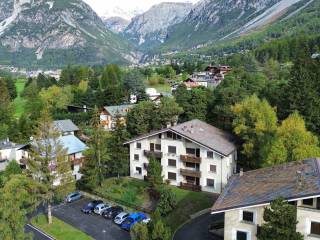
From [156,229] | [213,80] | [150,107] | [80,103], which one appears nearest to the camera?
[156,229]

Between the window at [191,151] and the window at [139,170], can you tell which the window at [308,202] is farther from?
the window at [139,170]

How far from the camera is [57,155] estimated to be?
167ft

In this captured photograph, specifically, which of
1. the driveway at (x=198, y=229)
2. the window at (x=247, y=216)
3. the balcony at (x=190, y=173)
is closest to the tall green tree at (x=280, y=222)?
the window at (x=247, y=216)

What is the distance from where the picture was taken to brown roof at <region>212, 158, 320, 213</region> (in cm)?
3059

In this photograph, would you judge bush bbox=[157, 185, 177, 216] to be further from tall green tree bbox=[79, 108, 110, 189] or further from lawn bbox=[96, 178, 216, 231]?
tall green tree bbox=[79, 108, 110, 189]

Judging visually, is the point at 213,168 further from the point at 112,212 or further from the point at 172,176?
the point at 112,212

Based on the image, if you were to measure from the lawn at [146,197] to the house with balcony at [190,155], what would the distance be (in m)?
2.03

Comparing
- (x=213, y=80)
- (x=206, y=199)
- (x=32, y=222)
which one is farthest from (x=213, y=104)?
(x=213, y=80)

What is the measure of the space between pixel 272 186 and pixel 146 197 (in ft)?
83.9

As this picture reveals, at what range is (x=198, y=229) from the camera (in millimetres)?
44156

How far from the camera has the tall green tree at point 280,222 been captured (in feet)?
94.9

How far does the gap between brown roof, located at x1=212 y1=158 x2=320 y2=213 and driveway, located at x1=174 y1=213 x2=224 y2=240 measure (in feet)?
27.1

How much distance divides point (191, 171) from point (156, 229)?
23.1m

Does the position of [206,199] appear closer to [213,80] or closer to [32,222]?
[32,222]
